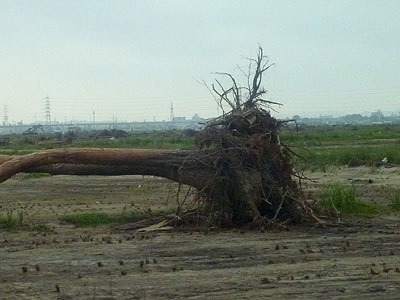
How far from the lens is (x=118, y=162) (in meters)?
16.7

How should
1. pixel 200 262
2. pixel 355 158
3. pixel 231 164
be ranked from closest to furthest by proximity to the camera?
pixel 200 262
pixel 231 164
pixel 355 158

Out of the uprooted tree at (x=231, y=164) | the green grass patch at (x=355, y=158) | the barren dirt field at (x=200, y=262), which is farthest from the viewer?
the green grass patch at (x=355, y=158)

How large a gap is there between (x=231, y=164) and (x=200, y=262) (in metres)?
4.36

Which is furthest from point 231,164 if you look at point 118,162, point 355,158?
point 355,158

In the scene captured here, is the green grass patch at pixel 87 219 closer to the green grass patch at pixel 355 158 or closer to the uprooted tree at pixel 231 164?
the uprooted tree at pixel 231 164

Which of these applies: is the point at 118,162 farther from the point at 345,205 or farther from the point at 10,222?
the point at 345,205

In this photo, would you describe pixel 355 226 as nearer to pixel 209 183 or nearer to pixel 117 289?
pixel 209 183

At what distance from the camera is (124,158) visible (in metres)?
16.7

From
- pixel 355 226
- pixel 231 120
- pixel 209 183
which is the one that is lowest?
pixel 355 226

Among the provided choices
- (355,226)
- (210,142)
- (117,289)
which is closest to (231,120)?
(210,142)

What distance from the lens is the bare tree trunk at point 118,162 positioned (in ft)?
53.7

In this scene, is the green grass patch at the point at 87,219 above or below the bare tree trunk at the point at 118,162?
below

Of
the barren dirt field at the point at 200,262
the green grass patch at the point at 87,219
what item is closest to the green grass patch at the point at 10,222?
the barren dirt field at the point at 200,262

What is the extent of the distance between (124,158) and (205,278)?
22.2 ft
